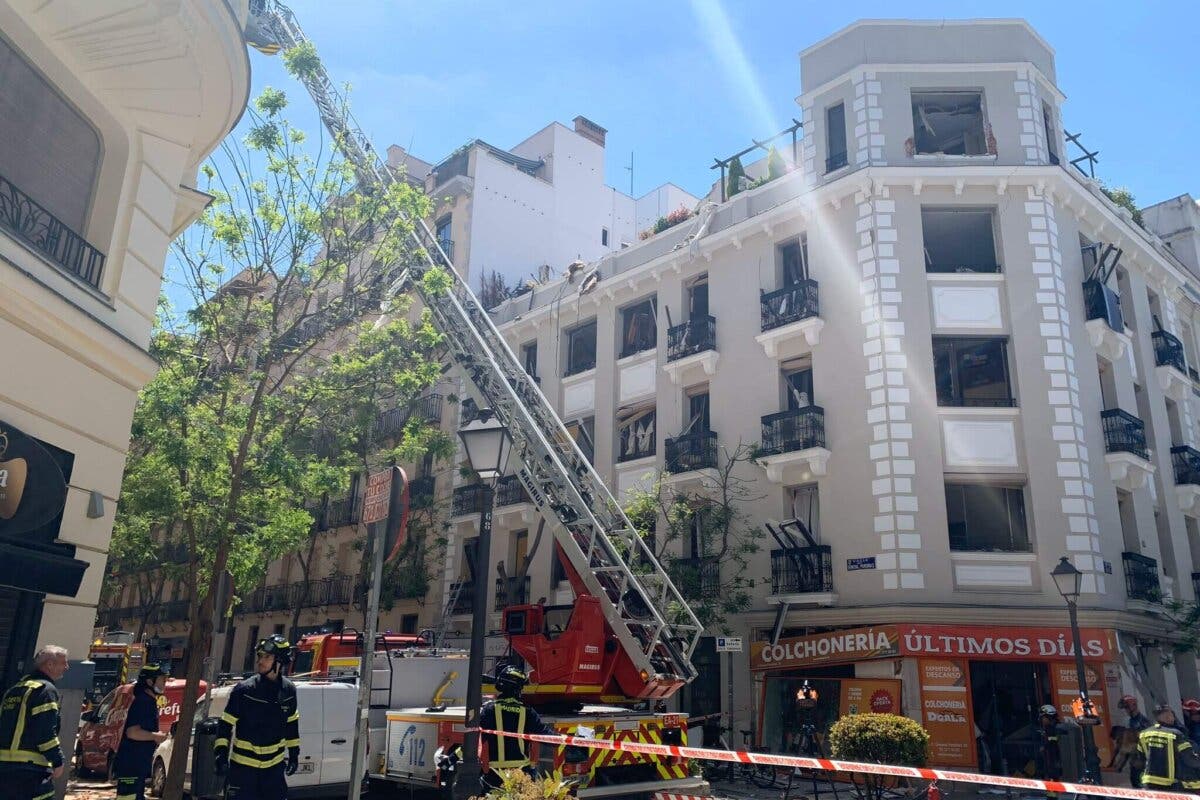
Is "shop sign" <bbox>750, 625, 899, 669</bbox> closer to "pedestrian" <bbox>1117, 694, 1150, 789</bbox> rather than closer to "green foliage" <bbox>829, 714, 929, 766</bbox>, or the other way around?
"pedestrian" <bbox>1117, 694, 1150, 789</bbox>

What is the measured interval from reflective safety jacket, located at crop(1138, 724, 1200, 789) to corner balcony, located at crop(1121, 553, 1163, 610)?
11.4 meters

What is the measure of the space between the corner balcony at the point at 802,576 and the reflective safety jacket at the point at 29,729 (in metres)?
14.9

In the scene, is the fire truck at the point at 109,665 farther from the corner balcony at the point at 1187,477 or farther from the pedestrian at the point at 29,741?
the corner balcony at the point at 1187,477

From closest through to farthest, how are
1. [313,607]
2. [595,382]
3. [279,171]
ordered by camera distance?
[279,171]
[595,382]
[313,607]

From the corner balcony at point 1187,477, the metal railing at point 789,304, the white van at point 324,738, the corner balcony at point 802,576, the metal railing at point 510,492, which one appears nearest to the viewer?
the white van at point 324,738

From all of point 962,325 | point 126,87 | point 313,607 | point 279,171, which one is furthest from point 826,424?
point 313,607

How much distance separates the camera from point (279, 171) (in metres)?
13.2

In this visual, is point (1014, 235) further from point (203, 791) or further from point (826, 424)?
point (203, 791)

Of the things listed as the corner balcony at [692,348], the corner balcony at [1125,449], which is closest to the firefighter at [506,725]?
the corner balcony at [692,348]

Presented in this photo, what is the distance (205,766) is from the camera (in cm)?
1195

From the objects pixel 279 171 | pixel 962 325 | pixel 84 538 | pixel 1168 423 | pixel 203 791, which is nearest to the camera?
pixel 84 538

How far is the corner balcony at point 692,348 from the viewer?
75.4 feet

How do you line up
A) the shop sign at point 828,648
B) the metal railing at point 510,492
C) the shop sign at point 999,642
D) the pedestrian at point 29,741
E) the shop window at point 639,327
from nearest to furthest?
the pedestrian at point 29,741, the shop sign at point 999,642, the shop sign at point 828,648, the shop window at point 639,327, the metal railing at point 510,492

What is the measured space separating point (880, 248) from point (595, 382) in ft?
29.1
